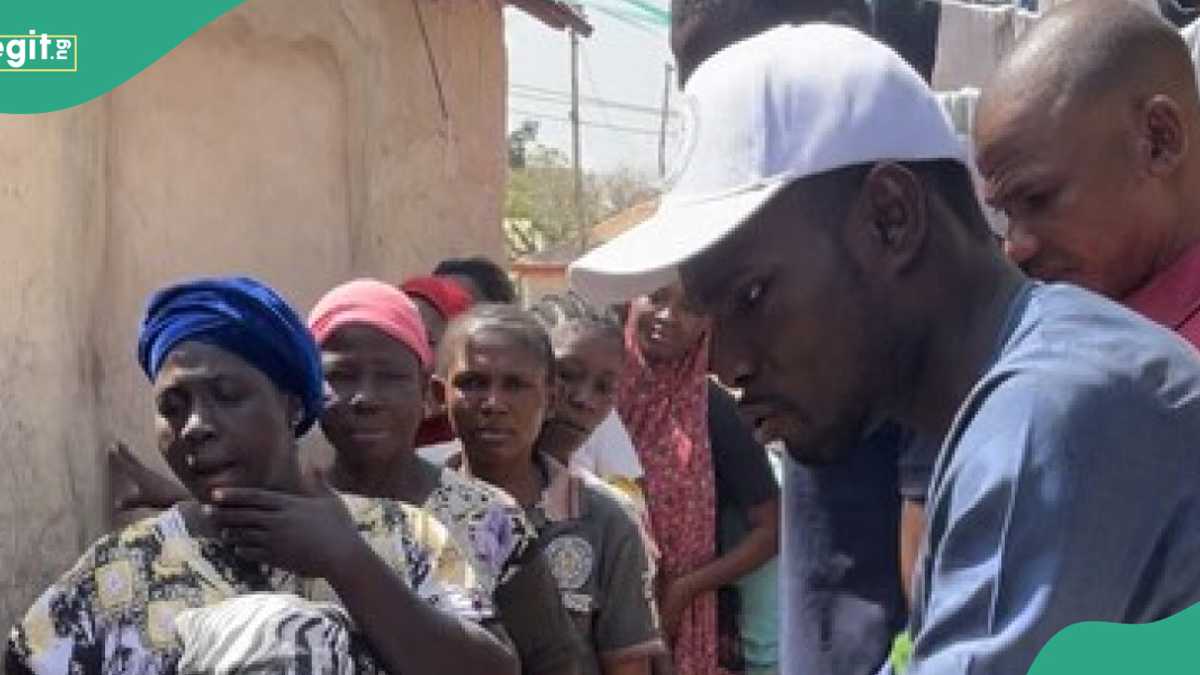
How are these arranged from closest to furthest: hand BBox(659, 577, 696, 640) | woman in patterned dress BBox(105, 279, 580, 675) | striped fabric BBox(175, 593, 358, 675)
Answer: striped fabric BBox(175, 593, 358, 675) < woman in patterned dress BBox(105, 279, 580, 675) < hand BBox(659, 577, 696, 640)

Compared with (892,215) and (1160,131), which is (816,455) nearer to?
(892,215)

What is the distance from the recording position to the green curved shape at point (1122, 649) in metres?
1.41

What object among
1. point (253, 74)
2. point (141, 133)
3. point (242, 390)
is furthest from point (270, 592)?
point (253, 74)

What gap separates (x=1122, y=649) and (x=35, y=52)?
3396 millimetres

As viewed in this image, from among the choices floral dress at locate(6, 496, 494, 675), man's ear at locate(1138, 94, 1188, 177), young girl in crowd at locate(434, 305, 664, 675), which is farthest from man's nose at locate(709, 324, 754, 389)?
young girl in crowd at locate(434, 305, 664, 675)

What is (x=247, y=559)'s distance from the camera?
106 inches

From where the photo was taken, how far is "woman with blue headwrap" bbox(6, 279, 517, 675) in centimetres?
255

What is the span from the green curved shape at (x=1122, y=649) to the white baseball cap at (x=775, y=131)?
478mm

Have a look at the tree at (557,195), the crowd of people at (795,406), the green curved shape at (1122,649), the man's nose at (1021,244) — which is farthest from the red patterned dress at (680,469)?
the tree at (557,195)

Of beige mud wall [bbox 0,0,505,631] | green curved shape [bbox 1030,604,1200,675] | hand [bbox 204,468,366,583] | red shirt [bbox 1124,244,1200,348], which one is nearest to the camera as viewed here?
green curved shape [bbox 1030,604,1200,675]

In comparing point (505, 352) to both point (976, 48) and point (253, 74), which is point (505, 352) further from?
point (253, 74)

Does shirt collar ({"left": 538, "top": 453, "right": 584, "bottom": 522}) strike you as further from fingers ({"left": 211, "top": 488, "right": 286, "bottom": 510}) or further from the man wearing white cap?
the man wearing white cap

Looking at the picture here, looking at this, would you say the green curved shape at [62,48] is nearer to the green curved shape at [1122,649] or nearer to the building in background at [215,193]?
the building in background at [215,193]

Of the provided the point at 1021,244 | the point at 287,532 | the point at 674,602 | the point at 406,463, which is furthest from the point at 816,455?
the point at 674,602
